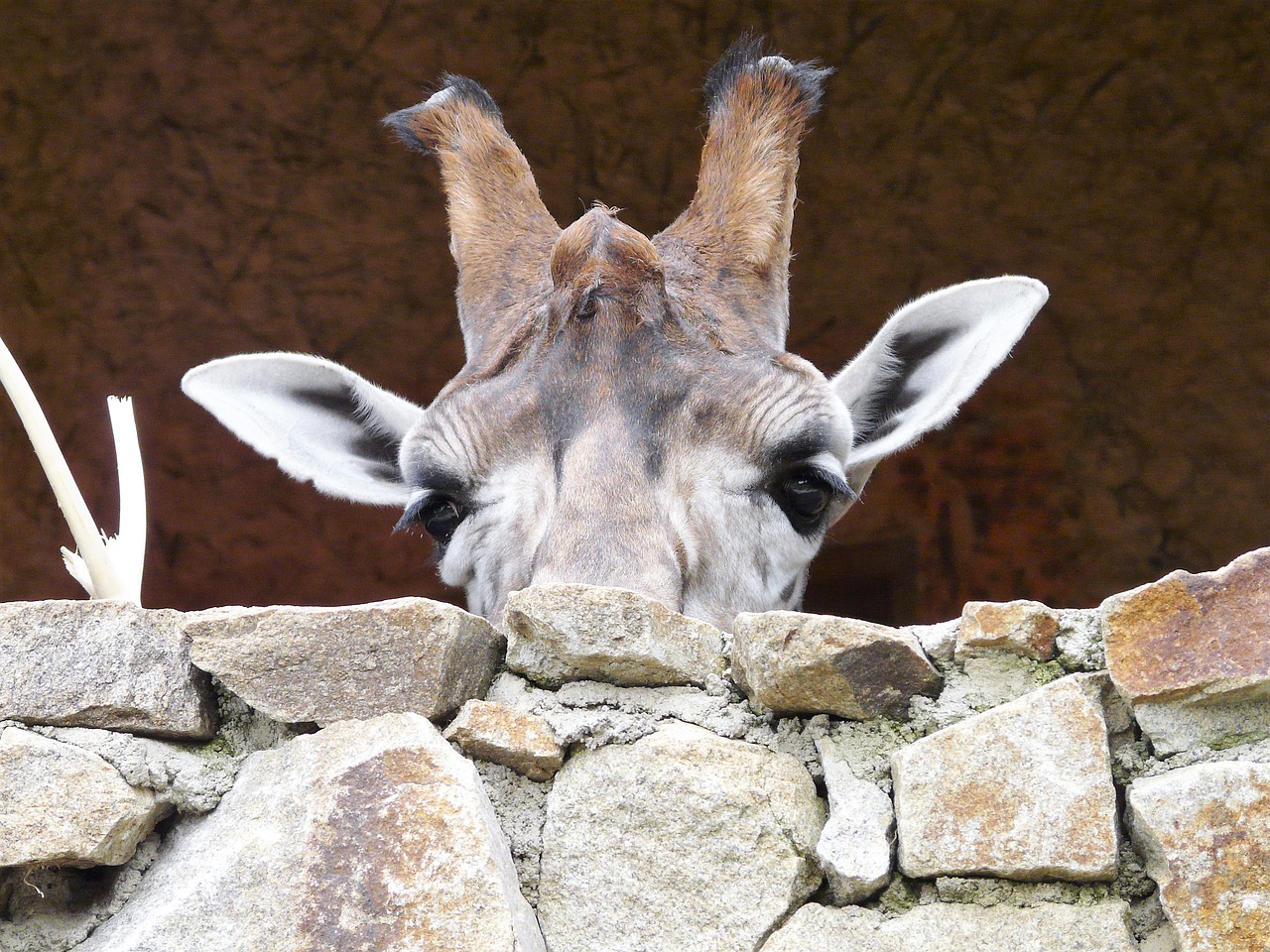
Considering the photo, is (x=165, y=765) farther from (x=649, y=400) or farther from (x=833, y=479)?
(x=833, y=479)

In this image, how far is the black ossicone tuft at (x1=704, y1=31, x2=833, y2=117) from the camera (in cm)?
366

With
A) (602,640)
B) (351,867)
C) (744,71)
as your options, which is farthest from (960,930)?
(744,71)

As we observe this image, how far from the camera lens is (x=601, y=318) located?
295cm

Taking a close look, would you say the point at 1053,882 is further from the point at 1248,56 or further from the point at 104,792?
the point at 1248,56

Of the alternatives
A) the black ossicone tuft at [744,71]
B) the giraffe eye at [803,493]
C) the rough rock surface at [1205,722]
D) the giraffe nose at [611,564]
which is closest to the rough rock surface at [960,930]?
the rough rock surface at [1205,722]

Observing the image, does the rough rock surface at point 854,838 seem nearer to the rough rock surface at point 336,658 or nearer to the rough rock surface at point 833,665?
the rough rock surface at point 833,665

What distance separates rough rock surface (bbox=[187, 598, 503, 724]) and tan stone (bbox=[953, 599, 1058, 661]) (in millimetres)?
631

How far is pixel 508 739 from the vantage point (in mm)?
A: 1564

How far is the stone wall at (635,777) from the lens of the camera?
55.2 inches

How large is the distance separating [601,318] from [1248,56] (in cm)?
395

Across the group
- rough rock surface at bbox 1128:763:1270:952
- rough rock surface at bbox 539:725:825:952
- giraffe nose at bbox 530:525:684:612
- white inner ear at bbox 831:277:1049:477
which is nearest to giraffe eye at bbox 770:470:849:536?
white inner ear at bbox 831:277:1049:477

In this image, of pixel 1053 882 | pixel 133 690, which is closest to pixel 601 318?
pixel 133 690

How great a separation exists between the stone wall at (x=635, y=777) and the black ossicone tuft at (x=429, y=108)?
2552mm

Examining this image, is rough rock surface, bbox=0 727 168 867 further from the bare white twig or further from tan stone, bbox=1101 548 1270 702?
tan stone, bbox=1101 548 1270 702
